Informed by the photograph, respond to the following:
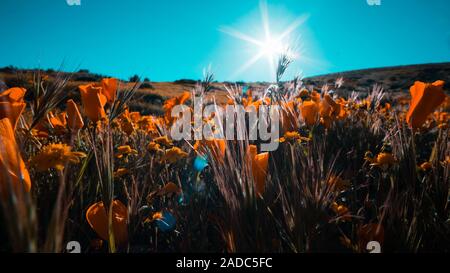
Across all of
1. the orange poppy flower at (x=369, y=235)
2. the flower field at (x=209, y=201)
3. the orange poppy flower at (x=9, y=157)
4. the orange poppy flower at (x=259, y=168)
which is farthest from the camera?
the orange poppy flower at (x=259, y=168)

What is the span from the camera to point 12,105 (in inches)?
42.4

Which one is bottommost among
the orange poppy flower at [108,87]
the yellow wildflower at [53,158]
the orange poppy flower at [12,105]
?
the yellow wildflower at [53,158]

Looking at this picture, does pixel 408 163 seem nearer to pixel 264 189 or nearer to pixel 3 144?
pixel 264 189

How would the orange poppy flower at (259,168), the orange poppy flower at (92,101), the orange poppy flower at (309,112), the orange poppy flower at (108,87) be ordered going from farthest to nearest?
the orange poppy flower at (309,112), the orange poppy flower at (108,87), the orange poppy flower at (92,101), the orange poppy flower at (259,168)

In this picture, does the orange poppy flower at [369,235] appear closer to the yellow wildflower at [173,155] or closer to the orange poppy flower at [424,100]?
the orange poppy flower at [424,100]

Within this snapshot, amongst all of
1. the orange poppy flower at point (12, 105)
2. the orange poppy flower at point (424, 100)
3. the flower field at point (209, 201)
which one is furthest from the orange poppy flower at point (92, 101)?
the orange poppy flower at point (424, 100)

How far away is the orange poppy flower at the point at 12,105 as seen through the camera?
1029mm

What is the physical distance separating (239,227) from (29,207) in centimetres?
69

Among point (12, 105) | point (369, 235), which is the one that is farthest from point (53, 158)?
point (369, 235)

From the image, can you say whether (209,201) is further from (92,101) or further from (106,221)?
(92,101)

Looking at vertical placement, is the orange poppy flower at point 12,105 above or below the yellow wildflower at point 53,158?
above

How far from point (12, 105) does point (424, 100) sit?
2.03 m

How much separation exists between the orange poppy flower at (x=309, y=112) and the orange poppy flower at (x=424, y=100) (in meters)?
0.76

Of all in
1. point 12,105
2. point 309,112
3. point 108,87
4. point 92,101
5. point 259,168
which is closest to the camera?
point 12,105
